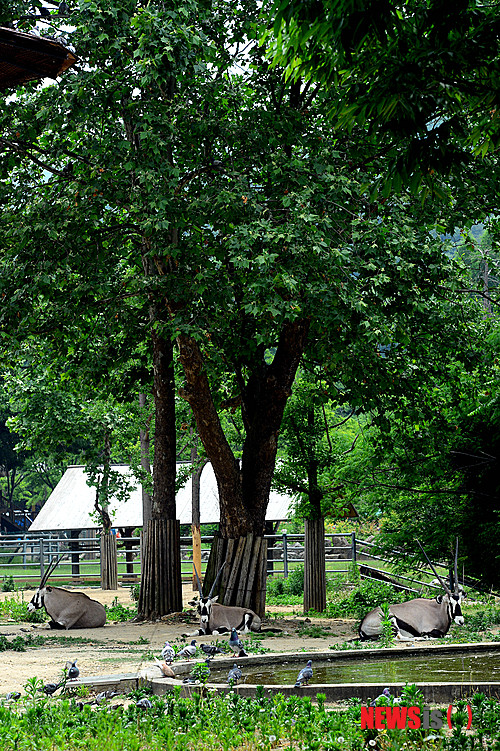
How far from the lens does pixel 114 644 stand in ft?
38.3

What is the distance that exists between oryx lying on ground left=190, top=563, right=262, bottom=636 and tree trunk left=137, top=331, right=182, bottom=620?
7.08 ft

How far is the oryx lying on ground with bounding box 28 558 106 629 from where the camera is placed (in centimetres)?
1481

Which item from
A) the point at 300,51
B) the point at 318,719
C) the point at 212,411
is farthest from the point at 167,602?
the point at 300,51

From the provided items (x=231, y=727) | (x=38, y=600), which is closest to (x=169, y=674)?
(x=231, y=727)

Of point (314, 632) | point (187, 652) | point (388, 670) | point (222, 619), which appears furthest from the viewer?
point (314, 632)

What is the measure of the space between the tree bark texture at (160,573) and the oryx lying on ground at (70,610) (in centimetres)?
82

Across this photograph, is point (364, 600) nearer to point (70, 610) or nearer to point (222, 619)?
point (222, 619)

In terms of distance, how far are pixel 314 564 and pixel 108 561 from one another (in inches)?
461

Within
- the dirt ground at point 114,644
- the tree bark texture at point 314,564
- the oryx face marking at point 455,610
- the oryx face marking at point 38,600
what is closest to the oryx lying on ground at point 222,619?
the dirt ground at point 114,644

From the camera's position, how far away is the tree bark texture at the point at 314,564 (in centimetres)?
1736

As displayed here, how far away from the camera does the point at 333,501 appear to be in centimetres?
1705

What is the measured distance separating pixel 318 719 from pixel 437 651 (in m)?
4.88

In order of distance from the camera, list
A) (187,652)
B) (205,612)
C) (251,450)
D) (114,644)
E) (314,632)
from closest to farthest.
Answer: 1. (187,652)
2. (114,644)
3. (205,612)
4. (314,632)
5. (251,450)

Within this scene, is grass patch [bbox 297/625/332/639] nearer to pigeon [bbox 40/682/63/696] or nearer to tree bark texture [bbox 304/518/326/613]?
tree bark texture [bbox 304/518/326/613]
